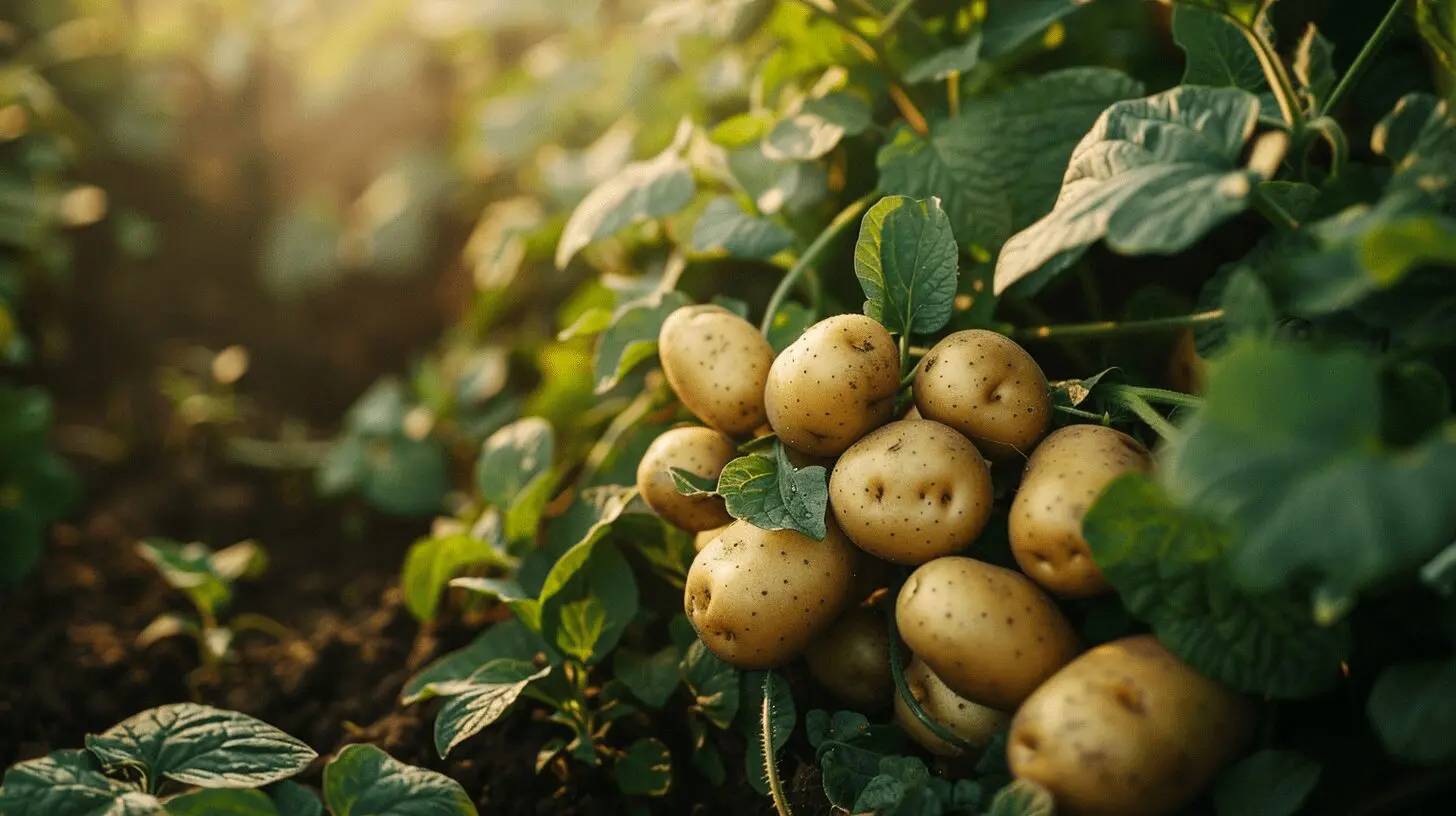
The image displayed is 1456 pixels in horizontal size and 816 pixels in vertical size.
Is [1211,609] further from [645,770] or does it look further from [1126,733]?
[645,770]

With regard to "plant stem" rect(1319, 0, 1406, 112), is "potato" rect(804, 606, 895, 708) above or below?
below

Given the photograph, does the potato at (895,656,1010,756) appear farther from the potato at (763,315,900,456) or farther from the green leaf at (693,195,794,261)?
the green leaf at (693,195,794,261)

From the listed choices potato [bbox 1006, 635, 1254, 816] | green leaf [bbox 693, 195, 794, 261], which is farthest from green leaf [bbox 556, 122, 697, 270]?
potato [bbox 1006, 635, 1254, 816]

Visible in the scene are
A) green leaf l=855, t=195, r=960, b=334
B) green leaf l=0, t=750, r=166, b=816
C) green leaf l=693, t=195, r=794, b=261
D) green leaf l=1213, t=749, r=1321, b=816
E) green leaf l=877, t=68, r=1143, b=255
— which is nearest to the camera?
green leaf l=1213, t=749, r=1321, b=816

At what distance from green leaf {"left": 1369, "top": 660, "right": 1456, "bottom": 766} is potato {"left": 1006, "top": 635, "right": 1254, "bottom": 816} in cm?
15

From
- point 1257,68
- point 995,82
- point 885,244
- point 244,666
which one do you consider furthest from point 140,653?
point 1257,68

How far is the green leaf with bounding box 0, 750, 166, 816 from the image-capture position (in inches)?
46.3

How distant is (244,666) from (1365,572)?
1802 mm

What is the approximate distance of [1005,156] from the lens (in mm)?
1472

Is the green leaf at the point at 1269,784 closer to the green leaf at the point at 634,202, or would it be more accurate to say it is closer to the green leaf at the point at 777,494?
the green leaf at the point at 777,494

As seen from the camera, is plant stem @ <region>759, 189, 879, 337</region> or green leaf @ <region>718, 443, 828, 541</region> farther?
plant stem @ <region>759, 189, 879, 337</region>

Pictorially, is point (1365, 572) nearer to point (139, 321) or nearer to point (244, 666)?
point (244, 666)

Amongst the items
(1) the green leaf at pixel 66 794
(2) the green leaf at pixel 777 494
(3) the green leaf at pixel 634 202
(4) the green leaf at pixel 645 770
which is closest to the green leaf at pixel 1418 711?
(2) the green leaf at pixel 777 494

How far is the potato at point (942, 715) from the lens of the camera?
4.03 ft
